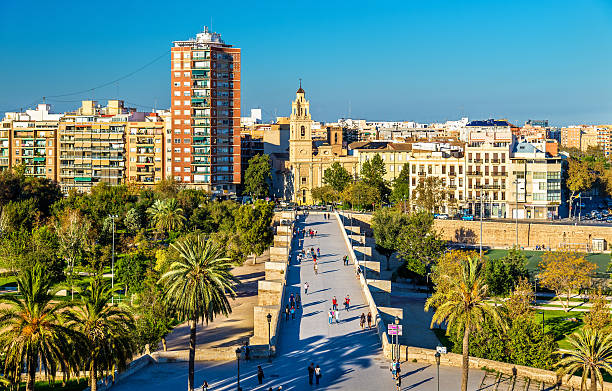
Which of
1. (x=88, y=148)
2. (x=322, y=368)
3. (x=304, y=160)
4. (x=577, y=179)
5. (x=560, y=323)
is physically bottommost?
(x=560, y=323)

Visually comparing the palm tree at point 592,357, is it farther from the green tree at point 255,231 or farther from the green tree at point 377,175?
the green tree at point 377,175

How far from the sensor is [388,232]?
228ft

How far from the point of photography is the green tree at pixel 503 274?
180ft

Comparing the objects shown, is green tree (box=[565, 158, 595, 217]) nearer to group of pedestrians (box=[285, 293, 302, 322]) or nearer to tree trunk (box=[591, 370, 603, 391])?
group of pedestrians (box=[285, 293, 302, 322])

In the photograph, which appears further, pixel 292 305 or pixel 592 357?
pixel 292 305

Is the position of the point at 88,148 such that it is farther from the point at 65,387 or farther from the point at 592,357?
the point at 592,357

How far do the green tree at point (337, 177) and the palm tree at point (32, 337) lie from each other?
8123cm

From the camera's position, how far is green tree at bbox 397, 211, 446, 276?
6228 cm

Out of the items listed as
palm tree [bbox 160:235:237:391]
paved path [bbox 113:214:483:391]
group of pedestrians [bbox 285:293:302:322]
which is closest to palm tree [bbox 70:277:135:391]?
paved path [bbox 113:214:483:391]

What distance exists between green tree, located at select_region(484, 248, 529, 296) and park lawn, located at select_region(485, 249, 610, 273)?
30.2ft

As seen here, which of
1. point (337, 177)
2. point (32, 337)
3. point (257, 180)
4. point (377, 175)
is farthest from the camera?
point (337, 177)

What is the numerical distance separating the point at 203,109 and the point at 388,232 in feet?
123

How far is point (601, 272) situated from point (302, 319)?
3591cm

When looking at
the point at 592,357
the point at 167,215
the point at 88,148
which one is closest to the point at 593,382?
the point at 592,357
